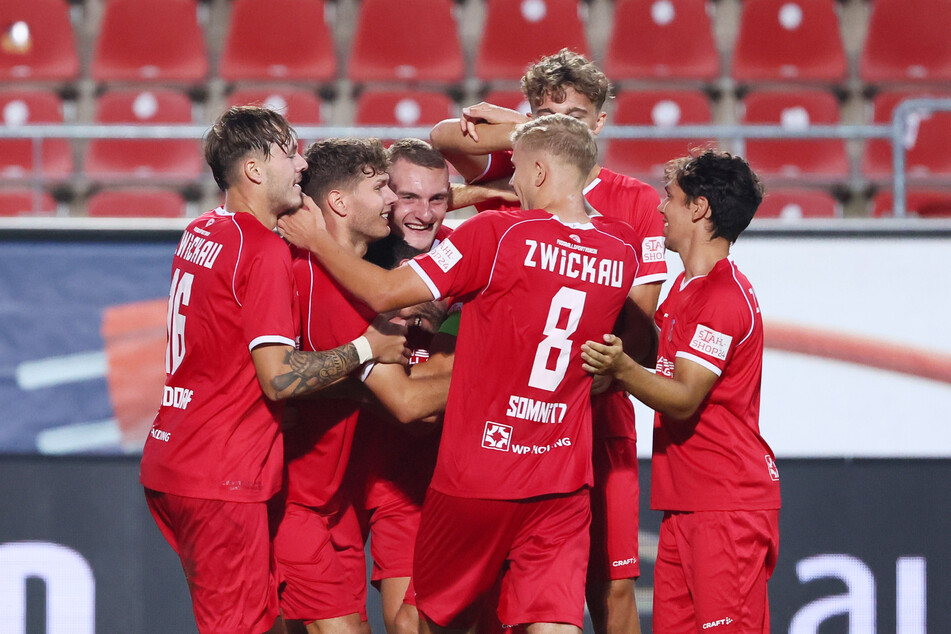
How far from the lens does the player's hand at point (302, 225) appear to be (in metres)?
3.76

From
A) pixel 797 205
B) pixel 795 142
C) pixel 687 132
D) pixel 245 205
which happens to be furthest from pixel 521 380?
pixel 795 142

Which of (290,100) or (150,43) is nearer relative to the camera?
(290,100)

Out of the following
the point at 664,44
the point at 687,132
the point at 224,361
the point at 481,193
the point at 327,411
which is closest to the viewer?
the point at 224,361

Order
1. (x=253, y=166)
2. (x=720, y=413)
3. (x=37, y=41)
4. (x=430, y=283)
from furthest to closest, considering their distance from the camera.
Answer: (x=37, y=41), (x=720, y=413), (x=253, y=166), (x=430, y=283)

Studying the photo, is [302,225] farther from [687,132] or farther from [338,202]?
[687,132]

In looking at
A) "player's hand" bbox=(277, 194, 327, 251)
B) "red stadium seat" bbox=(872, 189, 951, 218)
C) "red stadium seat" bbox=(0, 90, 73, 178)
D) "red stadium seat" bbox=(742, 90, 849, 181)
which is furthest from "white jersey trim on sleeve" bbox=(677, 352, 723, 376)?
"red stadium seat" bbox=(0, 90, 73, 178)

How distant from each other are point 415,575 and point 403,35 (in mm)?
6119

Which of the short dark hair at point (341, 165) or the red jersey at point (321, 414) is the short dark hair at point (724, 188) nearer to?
the short dark hair at point (341, 165)

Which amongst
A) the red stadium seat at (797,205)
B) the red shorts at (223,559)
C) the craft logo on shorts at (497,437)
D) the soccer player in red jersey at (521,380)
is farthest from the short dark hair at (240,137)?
the red stadium seat at (797,205)

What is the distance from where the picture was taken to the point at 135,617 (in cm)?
532

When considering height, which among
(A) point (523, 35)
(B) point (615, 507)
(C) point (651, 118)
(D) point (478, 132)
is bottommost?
(B) point (615, 507)

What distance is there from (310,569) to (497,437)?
0.93 metres

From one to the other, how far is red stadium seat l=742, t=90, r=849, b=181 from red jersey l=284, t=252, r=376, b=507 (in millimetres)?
5084

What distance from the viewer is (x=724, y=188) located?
3.87 metres
